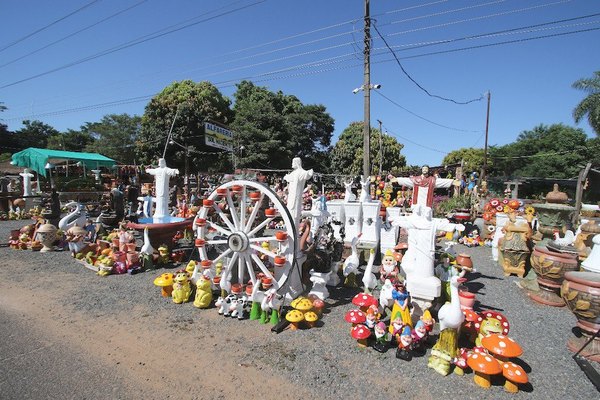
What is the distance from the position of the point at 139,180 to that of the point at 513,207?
21.0 meters

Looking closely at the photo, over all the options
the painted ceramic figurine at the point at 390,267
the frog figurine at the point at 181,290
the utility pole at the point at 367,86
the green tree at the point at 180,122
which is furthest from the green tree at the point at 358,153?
the frog figurine at the point at 181,290

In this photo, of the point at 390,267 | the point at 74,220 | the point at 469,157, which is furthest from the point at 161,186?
the point at 469,157

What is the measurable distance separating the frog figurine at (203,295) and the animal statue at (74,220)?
19.3 ft

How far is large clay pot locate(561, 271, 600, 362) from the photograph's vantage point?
3418mm

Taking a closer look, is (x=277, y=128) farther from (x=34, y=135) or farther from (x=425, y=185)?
(x=34, y=135)

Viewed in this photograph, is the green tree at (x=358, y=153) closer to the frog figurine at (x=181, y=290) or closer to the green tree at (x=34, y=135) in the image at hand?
the frog figurine at (x=181, y=290)

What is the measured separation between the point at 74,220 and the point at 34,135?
45.3 meters

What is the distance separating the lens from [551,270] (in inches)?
192

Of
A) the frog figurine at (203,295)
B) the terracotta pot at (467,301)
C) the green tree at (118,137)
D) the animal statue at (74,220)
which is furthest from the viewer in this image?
the green tree at (118,137)

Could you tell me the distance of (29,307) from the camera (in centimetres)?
500

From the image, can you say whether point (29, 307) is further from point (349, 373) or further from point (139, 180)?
point (139, 180)

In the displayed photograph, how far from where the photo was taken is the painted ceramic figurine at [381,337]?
3672mm

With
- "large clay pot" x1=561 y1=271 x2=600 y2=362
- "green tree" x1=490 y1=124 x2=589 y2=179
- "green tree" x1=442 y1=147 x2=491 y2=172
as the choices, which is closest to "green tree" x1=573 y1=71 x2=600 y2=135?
"green tree" x1=490 y1=124 x2=589 y2=179

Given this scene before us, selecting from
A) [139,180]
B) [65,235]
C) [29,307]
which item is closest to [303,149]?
[139,180]
